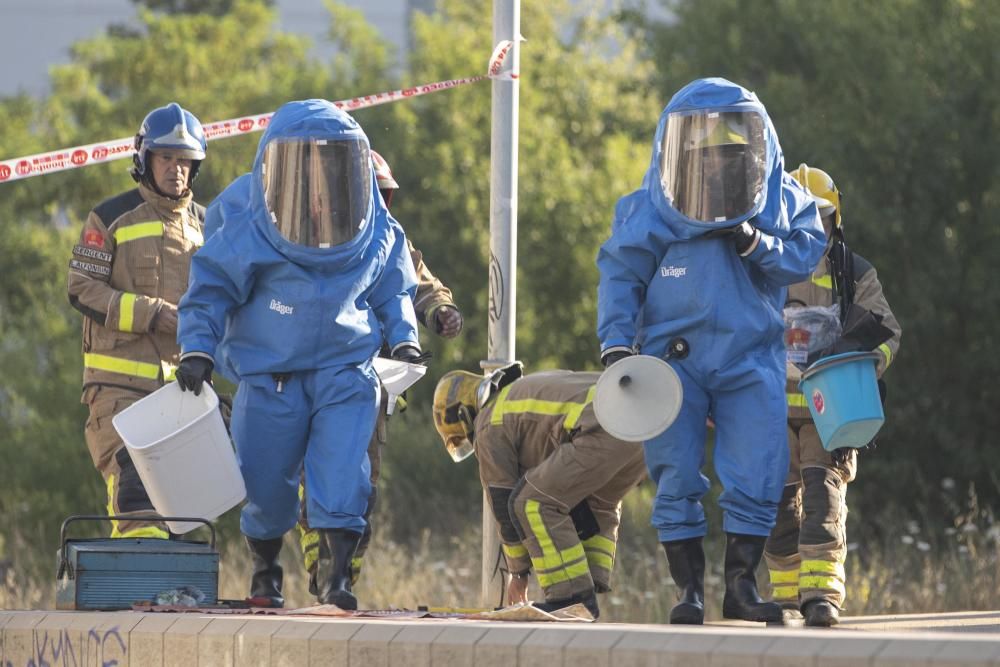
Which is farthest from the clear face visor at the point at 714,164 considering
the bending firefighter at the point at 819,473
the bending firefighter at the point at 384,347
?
the bending firefighter at the point at 384,347

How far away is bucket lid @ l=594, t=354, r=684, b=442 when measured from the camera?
6.74 m

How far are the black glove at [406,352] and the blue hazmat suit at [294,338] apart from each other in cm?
9

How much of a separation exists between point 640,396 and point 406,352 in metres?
1.24

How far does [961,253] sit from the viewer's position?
47.9ft

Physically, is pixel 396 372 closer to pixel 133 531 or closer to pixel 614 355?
pixel 614 355

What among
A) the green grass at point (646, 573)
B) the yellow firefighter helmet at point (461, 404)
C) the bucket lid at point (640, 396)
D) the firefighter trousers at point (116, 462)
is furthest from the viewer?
the green grass at point (646, 573)

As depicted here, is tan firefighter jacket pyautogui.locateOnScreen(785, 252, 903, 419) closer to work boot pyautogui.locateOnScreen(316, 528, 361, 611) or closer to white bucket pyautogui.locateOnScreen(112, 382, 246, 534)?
work boot pyautogui.locateOnScreen(316, 528, 361, 611)

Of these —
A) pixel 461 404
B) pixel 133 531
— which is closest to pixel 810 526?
pixel 461 404

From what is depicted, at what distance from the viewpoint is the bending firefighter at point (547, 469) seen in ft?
25.4

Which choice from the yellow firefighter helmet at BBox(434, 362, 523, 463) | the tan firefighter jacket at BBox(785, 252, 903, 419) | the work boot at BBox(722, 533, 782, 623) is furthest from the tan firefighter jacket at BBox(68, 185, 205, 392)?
the work boot at BBox(722, 533, 782, 623)

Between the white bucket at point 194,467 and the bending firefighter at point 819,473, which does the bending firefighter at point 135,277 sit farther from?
the bending firefighter at point 819,473

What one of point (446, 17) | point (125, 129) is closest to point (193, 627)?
point (125, 129)

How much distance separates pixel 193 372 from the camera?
23.8 feet

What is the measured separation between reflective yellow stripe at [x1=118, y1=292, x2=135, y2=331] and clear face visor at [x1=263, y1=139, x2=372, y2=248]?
4.71 ft
